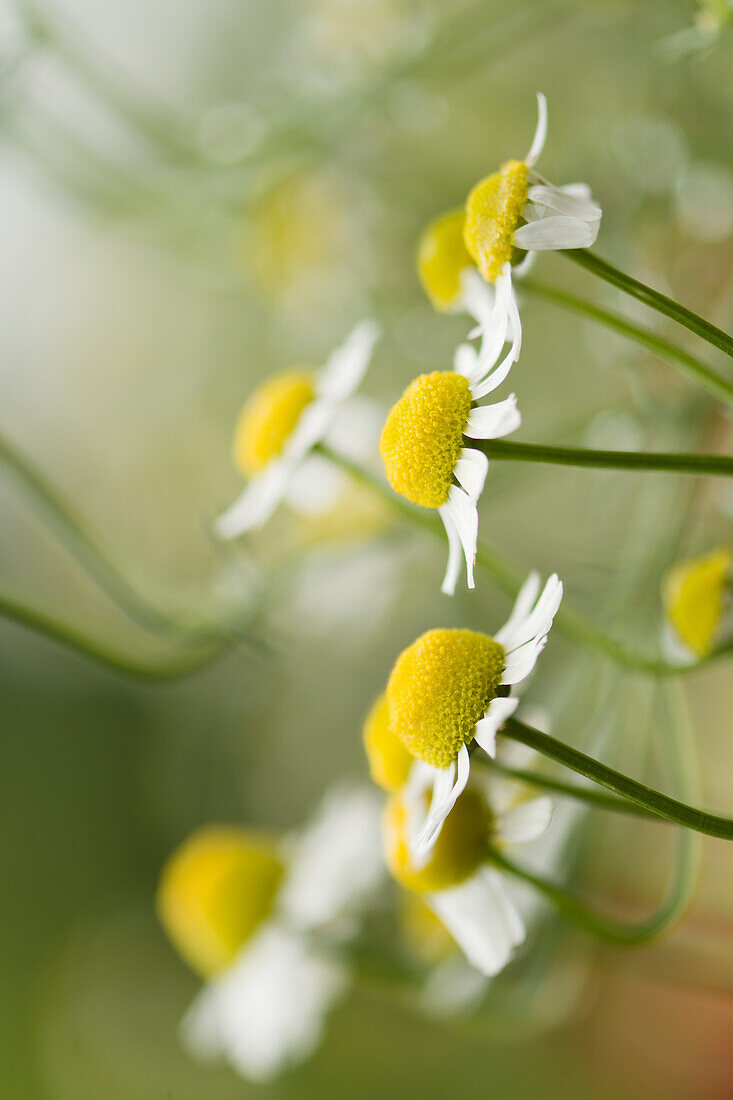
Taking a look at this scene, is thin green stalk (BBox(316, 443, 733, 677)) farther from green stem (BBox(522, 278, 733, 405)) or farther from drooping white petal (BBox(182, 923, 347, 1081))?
drooping white petal (BBox(182, 923, 347, 1081))

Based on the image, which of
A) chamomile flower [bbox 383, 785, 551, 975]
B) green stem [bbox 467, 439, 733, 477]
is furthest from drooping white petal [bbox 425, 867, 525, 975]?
green stem [bbox 467, 439, 733, 477]

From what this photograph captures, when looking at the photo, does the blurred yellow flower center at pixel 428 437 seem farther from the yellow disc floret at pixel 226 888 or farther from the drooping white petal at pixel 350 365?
the yellow disc floret at pixel 226 888

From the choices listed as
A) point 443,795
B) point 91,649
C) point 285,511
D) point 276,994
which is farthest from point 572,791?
point 285,511

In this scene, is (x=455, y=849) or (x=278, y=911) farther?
(x=278, y=911)

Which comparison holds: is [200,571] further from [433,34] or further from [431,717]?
[431,717]

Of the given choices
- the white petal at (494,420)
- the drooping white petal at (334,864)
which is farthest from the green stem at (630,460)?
the drooping white petal at (334,864)

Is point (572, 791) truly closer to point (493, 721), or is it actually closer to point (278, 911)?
point (493, 721)

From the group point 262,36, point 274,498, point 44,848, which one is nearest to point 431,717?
point 274,498
